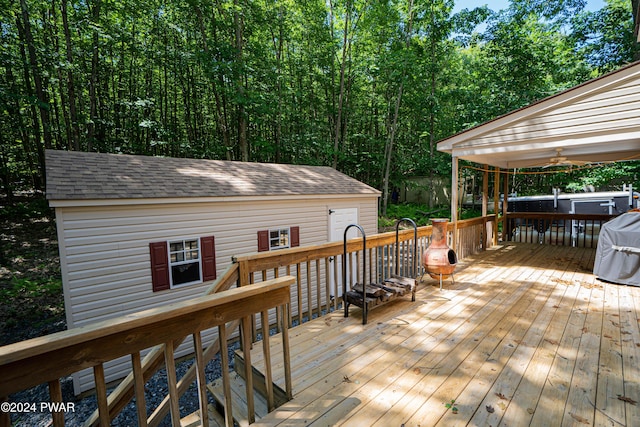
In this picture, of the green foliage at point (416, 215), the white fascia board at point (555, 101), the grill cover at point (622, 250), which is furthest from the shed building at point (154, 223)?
the green foliage at point (416, 215)

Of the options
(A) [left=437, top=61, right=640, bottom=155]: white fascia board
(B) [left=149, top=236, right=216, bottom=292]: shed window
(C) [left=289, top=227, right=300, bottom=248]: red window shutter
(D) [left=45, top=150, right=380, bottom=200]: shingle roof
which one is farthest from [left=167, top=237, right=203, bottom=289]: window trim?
(A) [left=437, top=61, right=640, bottom=155]: white fascia board

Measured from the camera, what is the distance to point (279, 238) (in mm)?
7301

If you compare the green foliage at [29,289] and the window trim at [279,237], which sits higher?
the window trim at [279,237]

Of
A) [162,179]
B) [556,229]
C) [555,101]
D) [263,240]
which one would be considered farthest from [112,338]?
[556,229]

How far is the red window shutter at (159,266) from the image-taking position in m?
5.53

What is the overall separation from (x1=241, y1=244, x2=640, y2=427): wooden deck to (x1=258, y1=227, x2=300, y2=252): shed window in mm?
3880

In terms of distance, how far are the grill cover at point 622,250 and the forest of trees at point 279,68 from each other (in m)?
8.68

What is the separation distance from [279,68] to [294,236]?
379 inches

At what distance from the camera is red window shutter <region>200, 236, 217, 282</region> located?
6.08 meters

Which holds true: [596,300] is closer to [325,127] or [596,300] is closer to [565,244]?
[565,244]

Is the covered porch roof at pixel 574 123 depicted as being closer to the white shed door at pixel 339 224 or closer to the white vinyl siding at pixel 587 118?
the white vinyl siding at pixel 587 118

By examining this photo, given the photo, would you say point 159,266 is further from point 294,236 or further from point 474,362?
point 474,362

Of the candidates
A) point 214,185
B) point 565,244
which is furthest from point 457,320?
point 565,244

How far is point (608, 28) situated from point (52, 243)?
21.0m
